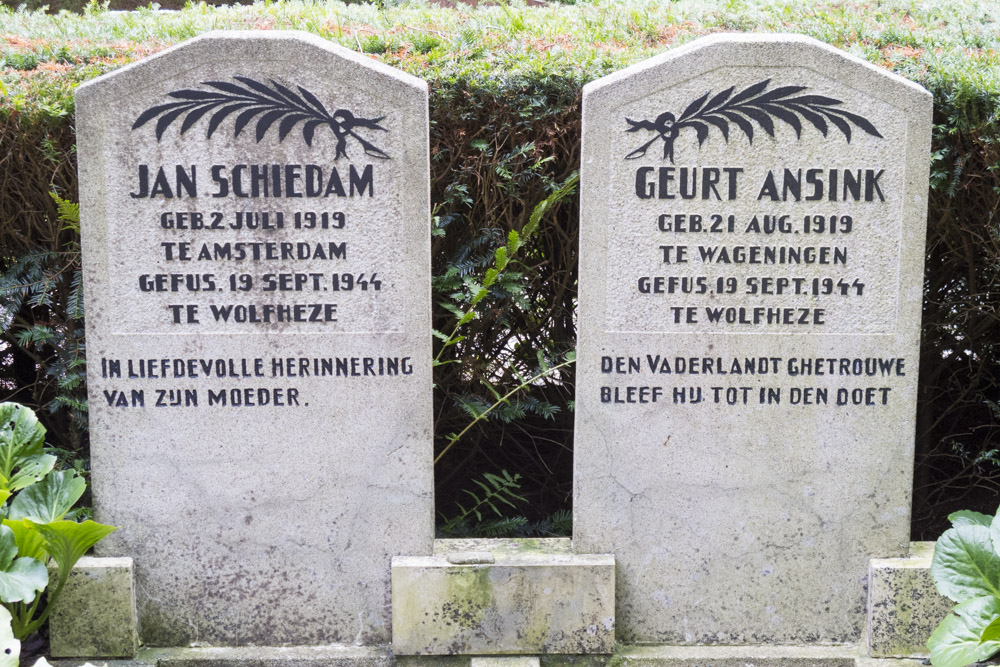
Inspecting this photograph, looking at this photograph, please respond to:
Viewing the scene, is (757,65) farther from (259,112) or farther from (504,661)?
(504,661)

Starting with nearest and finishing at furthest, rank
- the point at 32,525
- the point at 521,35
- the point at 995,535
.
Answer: the point at 995,535
the point at 32,525
the point at 521,35

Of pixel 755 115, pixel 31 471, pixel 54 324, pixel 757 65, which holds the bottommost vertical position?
pixel 31 471

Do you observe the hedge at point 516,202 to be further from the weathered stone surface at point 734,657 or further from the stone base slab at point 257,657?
the stone base slab at point 257,657

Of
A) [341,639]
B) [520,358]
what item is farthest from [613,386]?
[341,639]

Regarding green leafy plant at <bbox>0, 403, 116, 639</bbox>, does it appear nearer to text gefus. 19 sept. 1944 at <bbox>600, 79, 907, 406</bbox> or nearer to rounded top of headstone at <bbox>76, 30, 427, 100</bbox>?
rounded top of headstone at <bbox>76, 30, 427, 100</bbox>

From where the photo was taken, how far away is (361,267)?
10.3 ft

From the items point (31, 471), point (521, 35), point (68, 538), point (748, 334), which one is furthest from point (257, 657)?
point (521, 35)

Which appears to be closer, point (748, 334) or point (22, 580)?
point (22, 580)

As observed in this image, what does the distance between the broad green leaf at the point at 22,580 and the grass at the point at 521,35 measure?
1.69 m

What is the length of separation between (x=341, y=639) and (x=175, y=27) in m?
3.07

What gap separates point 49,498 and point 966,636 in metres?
3.08

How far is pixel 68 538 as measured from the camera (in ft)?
9.83

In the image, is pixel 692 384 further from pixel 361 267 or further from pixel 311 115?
pixel 311 115

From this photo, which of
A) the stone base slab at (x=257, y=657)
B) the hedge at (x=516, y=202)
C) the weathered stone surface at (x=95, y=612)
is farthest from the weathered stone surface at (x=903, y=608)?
the weathered stone surface at (x=95, y=612)
